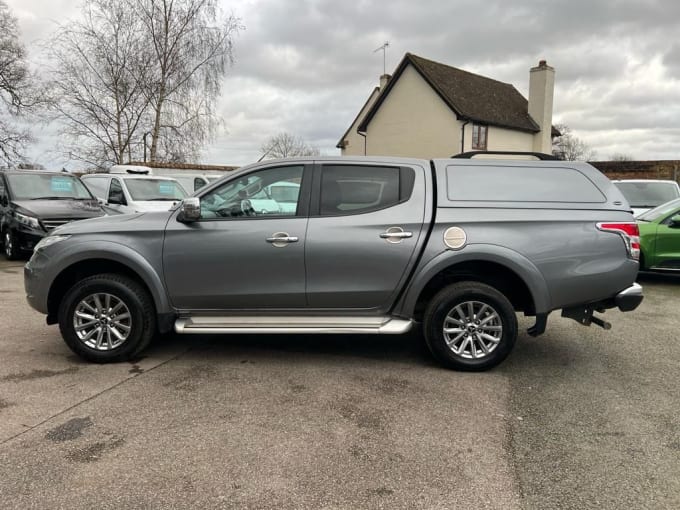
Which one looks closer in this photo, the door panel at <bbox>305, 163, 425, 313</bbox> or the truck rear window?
the door panel at <bbox>305, 163, 425, 313</bbox>

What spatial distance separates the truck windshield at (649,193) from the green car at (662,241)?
10.1 ft

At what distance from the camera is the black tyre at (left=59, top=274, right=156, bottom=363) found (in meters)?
4.40

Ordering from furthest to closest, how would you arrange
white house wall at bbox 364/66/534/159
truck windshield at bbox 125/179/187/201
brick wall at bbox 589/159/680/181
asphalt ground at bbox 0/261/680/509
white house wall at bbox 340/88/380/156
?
white house wall at bbox 340/88/380/156 < white house wall at bbox 364/66/534/159 < brick wall at bbox 589/159/680/181 < truck windshield at bbox 125/179/187/201 < asphalt ground at bbox 0/261/680/509

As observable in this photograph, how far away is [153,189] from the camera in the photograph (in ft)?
37.6

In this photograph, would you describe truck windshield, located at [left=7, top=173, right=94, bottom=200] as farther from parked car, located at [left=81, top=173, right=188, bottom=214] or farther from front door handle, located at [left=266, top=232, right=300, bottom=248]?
front door handle, located at [left=266, top=232, right=300, bottom=248]

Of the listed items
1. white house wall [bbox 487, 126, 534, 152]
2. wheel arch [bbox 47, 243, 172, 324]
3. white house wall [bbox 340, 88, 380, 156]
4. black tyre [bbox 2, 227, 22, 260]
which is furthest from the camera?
white house wall [bbox 340, 88, 380, 156]

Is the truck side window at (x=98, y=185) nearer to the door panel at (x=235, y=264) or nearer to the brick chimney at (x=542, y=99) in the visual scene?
the door panel at (x=235, y=264)

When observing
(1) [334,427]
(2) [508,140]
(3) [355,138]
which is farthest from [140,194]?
(3) [355,138]

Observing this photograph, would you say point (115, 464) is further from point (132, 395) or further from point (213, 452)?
point (132, 395)

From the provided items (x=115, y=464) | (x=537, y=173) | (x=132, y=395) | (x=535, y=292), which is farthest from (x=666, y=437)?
(x=132, y=395)

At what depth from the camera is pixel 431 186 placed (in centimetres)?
446

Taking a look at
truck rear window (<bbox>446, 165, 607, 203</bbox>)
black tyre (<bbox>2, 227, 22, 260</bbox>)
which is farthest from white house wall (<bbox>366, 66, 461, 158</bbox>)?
truck rear window (<bbox>446, 165, 607, 203</bbox>)

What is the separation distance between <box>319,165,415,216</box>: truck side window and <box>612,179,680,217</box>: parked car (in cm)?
907

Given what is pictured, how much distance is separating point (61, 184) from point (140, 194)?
1746mm
